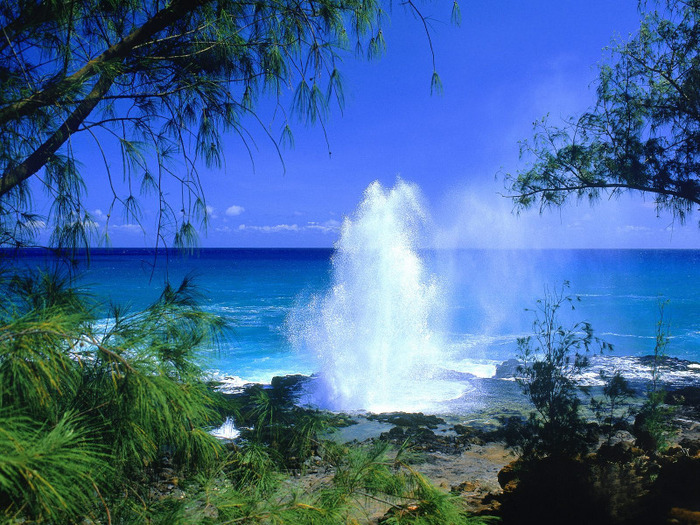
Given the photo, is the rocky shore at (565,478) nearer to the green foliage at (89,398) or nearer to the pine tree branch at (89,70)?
the green foliage at (89,398)

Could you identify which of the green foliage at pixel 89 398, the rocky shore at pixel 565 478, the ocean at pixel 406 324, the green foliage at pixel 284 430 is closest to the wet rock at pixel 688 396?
the rocky shore at pixel 565 478

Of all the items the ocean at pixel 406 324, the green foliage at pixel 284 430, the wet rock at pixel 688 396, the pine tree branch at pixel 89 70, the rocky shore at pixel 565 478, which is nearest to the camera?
the pine tree branch at pixel 89 70

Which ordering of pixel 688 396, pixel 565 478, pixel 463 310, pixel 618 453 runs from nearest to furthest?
pixel 565 478 < pixel 618 453 < pixel 688 396 < pixel 463 310

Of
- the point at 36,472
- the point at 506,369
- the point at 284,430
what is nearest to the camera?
the point at 36,472

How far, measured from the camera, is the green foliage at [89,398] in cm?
105

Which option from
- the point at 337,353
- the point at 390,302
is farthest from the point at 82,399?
the point at 390,302

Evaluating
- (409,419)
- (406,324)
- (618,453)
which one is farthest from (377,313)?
(618,453)

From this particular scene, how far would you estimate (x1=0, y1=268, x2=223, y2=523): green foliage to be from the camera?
1.05m

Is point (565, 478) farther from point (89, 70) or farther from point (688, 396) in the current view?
point (688, 396)

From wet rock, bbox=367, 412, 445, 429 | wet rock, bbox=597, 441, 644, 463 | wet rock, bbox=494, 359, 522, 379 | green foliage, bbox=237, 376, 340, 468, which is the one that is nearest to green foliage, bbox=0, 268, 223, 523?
green foliage, bbox=237, 376, 340, 468

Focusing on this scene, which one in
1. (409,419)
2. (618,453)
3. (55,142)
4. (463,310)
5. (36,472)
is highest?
(55,142)

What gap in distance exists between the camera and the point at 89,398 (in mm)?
1402

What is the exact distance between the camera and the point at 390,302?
1491 centimetres

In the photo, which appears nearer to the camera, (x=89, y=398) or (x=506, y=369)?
(x=89, y=398)
